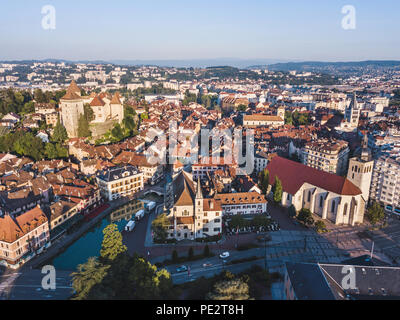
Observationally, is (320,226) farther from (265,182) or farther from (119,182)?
(119,182)

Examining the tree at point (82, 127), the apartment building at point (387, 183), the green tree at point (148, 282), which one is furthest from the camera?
the tree at point (82, 127)

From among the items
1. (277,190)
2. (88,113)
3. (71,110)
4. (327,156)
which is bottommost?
(277,190)

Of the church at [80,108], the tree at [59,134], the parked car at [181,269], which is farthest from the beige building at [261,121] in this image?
the parked car at [181,269]

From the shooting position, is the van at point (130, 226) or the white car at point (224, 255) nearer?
the white car at point (224, 255)

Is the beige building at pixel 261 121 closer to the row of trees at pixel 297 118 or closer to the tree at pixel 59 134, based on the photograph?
the row of trees at pixel 297 118

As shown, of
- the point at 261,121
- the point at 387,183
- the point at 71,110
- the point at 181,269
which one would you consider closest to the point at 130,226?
the point at 181,269

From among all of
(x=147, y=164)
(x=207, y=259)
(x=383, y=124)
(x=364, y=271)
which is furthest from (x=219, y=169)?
(x=383, y=124)
